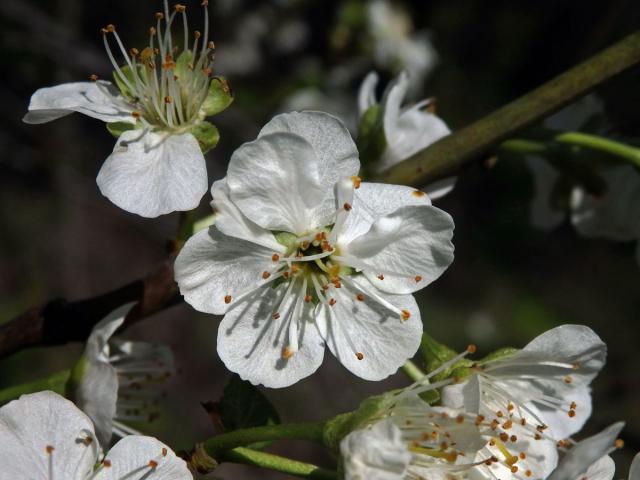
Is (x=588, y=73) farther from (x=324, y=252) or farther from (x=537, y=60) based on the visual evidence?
(x=537, y=60)

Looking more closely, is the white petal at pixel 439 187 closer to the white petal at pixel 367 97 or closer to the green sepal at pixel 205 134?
the white petal at pixel 367 97

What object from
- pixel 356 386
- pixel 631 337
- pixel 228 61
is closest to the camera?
pixel 356 386

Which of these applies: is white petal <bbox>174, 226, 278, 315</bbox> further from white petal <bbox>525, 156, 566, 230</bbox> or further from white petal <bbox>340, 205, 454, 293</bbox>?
white petal <bbox>525, 156, 566, 230</bbox>

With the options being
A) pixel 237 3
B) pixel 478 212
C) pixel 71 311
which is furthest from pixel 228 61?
pixel 71 311

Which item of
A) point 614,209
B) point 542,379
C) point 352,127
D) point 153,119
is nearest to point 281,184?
point 153,119

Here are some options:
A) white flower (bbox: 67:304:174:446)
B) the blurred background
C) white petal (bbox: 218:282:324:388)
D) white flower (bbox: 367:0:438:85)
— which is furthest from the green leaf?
white flower (bbox: 367:0:438:85)

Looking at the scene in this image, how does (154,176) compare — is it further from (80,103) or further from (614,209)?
(614,209)
